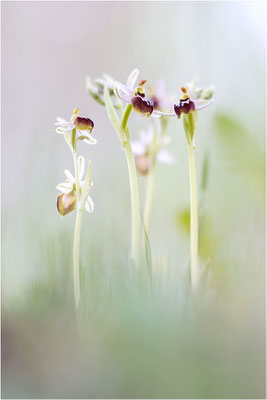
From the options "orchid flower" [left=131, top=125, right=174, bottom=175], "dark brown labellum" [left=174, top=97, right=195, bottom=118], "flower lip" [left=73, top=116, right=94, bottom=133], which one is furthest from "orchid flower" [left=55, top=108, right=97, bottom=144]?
"orchid flower" [left=131, top=125, right=174, bottom=175]

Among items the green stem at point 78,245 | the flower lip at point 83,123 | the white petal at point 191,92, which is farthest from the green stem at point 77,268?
the white petal at point 191,92

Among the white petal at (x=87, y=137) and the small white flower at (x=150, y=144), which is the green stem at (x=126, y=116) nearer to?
the white petal at (x=87, y=137)

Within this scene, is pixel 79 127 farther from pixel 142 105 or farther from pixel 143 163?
pixel 143 163

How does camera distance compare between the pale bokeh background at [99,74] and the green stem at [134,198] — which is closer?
the green stem at [134,198]

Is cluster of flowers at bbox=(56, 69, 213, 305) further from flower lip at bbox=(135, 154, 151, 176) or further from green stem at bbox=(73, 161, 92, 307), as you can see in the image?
flower lip at bbox=(135, 154, 151, 176)

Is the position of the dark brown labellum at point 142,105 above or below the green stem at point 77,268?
above

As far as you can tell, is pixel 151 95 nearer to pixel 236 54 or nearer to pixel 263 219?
pixel 263 219
